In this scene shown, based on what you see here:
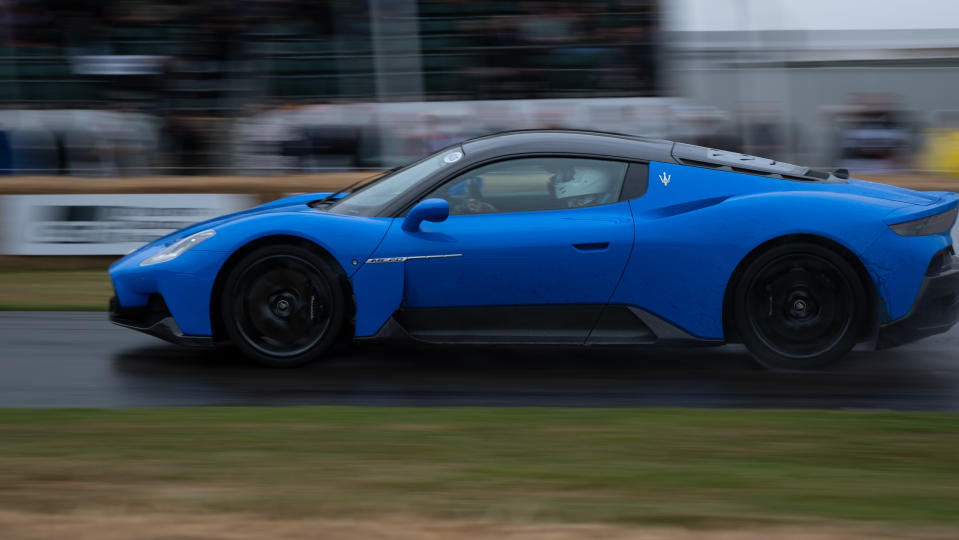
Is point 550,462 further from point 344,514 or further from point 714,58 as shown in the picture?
point 714,58

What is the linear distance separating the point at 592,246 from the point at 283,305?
1568mm

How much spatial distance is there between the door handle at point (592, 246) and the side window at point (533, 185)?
0.24m

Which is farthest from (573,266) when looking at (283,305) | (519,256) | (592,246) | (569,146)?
(283,305)

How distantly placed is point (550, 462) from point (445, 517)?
687 mm

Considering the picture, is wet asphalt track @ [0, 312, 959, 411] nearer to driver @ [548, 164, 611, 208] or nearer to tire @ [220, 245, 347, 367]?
tire @ [220, 245, 347, 367]

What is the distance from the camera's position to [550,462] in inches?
146

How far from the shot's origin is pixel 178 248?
5438mm

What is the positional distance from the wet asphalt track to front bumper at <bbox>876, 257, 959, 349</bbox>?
24cm

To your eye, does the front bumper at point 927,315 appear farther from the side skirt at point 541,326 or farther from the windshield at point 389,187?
the windshield at point 389,187

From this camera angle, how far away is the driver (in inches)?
210

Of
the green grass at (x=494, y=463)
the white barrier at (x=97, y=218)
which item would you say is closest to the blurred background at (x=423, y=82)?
the white barrier at (x=97, y=218)

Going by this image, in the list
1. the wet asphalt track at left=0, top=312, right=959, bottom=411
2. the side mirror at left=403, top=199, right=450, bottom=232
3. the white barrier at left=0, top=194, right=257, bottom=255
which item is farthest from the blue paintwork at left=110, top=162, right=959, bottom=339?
the white barrier at left=0, top=194, right=257, bottom=255

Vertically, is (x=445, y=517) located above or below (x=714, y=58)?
below

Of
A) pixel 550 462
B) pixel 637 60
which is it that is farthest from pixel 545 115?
pixel 550 462
